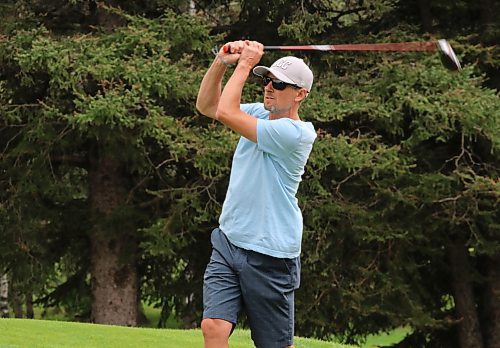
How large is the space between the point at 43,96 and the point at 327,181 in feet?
13.2

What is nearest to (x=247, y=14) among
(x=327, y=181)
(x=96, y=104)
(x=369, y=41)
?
(x=369, y=41)

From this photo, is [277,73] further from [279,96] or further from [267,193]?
[267,193]

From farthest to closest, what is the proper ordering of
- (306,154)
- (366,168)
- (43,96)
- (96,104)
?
(43,96) → (366,168) → (96,104) → (306,154)

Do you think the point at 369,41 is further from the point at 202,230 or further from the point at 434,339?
the point at 434,339

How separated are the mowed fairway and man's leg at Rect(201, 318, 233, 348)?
3499 mm

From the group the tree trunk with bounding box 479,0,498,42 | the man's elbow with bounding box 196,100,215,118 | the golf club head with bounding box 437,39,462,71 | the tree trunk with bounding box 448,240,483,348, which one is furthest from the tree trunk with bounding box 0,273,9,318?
the golf club head with bounding box 437,39,462,71

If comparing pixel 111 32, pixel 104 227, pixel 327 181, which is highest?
pixel 111 32

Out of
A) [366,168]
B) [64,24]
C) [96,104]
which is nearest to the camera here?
[96,104]

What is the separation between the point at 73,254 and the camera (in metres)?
15.6

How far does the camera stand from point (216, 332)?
14.1ft

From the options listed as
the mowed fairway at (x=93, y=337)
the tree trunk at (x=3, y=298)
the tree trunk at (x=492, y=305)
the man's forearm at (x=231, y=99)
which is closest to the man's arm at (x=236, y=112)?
the man's forearm at (x=231, y=99)

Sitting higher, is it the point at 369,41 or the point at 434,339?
the point at 369,41

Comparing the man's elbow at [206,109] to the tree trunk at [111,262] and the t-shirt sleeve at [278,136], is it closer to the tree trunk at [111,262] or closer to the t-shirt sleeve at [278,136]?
the t-shirt sleeve at [278,136]

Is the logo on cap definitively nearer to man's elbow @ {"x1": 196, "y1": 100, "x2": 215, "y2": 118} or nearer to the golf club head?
man's elbow @ {"x1": 196, "y1": 100, "x2": 215, "y2": 118}
